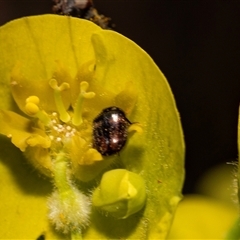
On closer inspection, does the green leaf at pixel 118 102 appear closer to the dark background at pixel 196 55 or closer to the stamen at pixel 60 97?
the stamen at pixel 60 97

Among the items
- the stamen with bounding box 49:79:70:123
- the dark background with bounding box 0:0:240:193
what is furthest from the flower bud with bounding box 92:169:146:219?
the dark background with bounding box 0:0:240:193

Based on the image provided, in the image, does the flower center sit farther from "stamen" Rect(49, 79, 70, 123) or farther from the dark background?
the dark background

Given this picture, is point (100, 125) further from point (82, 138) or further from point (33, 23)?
point (33, 23)

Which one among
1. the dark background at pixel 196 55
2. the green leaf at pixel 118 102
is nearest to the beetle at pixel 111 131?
the green leaf at pixel 118 102

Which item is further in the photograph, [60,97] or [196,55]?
[196,55]

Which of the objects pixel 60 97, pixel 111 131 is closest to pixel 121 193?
pixel 111 131

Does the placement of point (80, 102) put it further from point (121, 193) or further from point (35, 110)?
point (121, 193)

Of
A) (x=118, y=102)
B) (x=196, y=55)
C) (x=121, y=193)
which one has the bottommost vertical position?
(x=196, y=55)

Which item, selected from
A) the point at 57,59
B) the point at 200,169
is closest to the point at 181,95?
the point at 200,169
